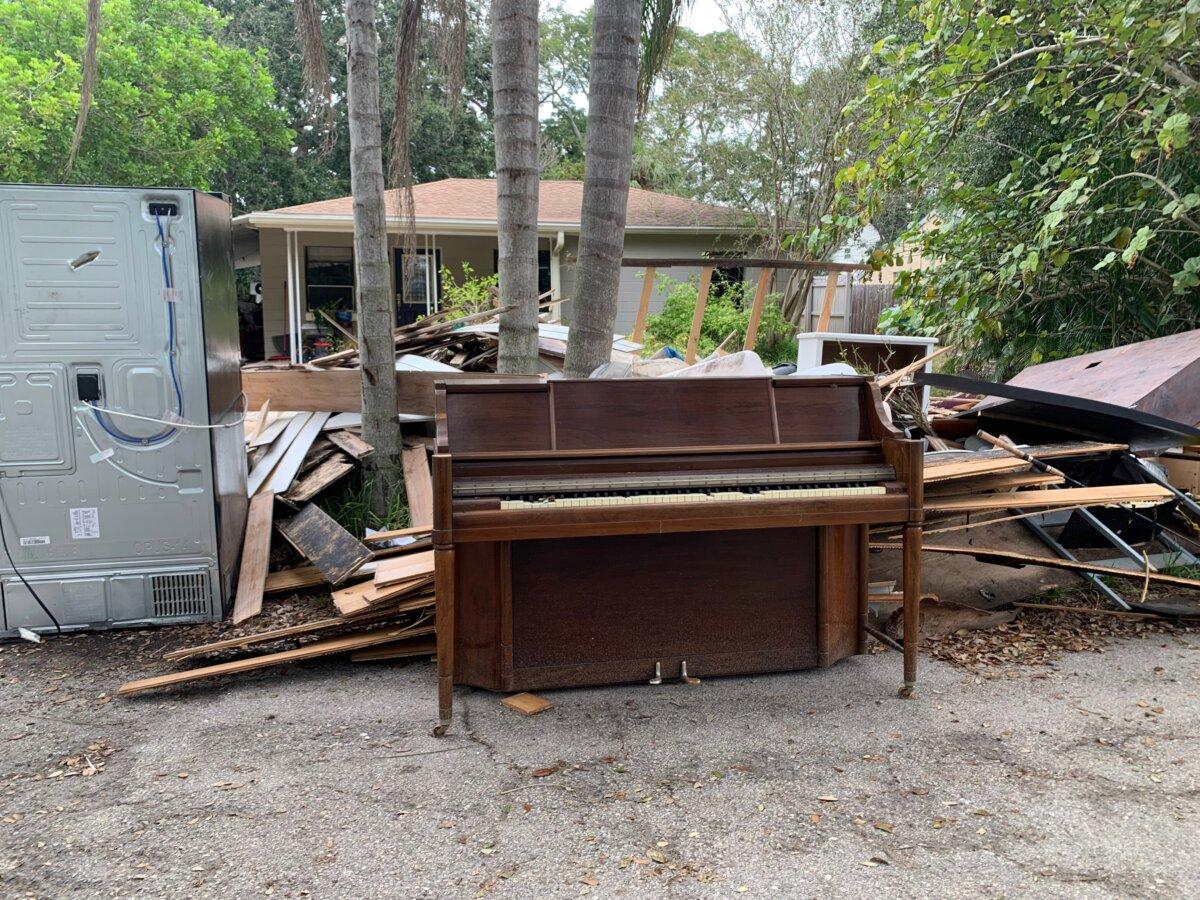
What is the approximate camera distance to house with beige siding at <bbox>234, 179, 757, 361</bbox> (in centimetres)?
1533

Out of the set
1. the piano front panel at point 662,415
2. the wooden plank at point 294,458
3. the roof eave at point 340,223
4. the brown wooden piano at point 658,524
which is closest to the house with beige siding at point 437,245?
the roof eave at point 340,223

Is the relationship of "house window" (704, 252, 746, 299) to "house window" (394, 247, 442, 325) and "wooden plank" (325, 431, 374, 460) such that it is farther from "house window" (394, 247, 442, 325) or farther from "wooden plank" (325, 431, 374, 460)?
"wooden plank" (325, 431, 374, 460)

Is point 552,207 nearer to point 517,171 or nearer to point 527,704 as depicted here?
point 517,171

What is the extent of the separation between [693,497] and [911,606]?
1.24 metres

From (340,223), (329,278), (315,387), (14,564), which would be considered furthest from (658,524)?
(329,278)

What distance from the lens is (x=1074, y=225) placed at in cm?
749

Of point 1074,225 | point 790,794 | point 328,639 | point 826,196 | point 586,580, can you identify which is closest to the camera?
point 790,794

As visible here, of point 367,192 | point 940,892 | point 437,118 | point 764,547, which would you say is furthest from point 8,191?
point 437,118

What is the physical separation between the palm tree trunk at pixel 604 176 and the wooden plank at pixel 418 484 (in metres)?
1.28

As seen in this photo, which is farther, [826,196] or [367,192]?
[826,196]

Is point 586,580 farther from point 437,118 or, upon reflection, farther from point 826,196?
point 437,118

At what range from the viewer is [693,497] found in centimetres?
373

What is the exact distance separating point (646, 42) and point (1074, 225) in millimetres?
3915

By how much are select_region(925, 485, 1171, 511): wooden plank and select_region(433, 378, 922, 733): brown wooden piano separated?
40.9 inches
